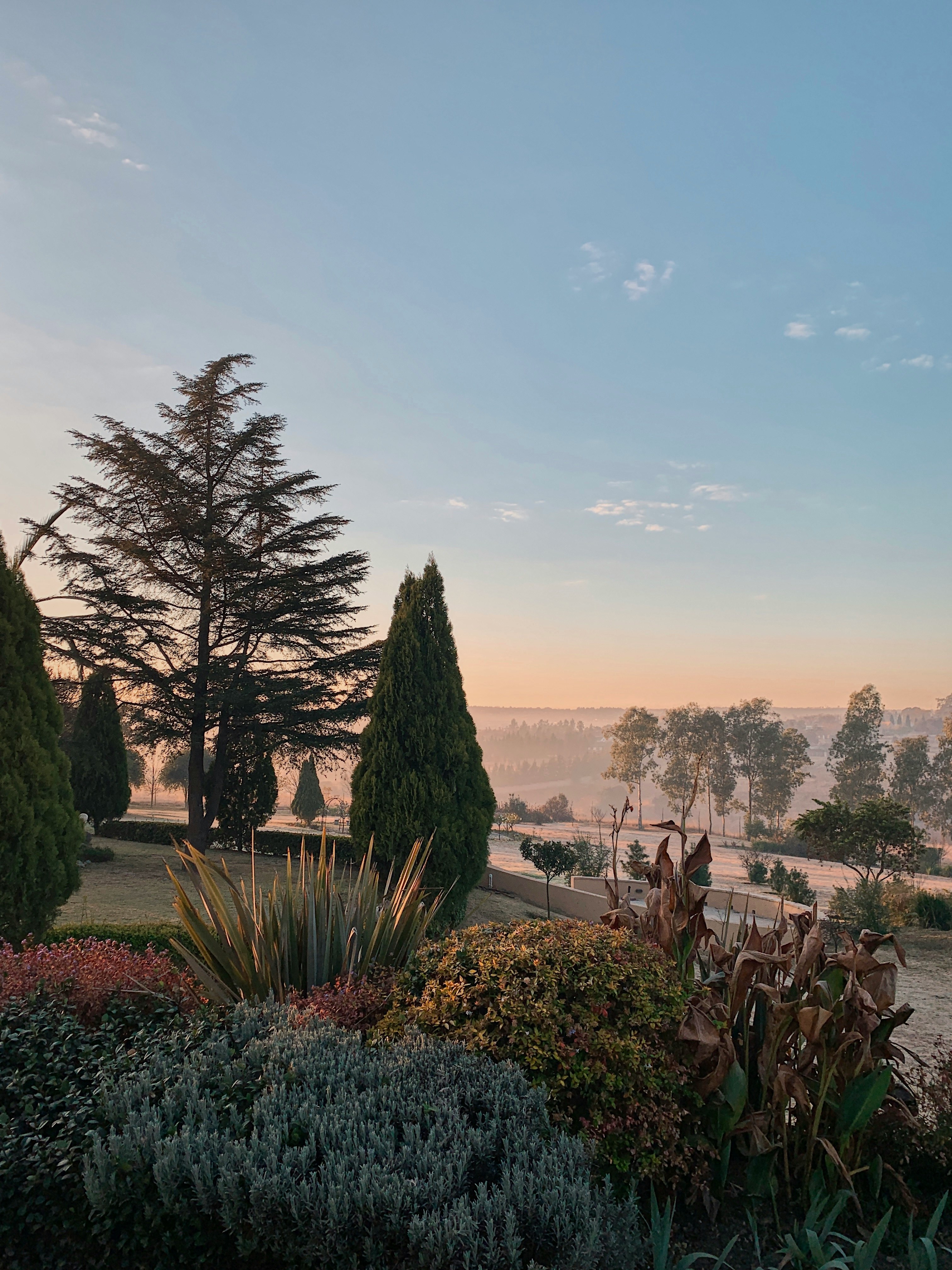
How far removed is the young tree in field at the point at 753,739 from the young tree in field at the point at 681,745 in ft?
7.23

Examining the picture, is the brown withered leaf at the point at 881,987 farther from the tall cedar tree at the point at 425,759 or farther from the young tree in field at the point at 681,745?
the young tree in field at the point at 681,745

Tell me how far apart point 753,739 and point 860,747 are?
759cm

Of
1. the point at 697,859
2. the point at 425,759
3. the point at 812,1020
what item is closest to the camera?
the point at 812,1020

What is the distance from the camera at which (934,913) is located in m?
13.7

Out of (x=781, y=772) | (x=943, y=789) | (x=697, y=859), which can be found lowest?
(x=943, y=789)

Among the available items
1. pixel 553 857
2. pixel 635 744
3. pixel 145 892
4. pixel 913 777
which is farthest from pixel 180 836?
pixel 913 777

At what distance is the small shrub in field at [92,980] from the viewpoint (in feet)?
12.1

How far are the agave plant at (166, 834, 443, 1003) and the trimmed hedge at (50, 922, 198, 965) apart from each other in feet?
7.45

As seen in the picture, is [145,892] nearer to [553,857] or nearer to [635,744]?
[553,857]

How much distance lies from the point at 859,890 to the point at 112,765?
53.0ft

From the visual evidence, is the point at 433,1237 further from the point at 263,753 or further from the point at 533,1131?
the point at 263,753

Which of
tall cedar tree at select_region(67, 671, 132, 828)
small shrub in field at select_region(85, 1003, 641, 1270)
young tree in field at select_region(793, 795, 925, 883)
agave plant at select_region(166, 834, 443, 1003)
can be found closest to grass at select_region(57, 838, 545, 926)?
tall cedar tree at select_region(67, 671, 132, 828)

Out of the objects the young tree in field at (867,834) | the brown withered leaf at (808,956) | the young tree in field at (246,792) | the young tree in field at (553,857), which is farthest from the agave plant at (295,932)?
the young tree in field at (867,834)

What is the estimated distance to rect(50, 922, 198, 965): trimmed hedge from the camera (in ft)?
21.6
